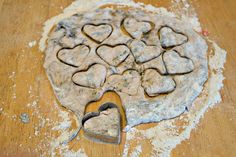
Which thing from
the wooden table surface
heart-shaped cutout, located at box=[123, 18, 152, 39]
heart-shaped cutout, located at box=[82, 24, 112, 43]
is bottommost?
the wooden table surface

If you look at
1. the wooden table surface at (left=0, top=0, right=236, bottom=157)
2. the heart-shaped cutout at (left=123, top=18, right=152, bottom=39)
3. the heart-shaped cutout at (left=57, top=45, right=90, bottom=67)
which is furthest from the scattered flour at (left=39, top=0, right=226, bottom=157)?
the heart-shaped cutout at (left=123, top=18, right=152, bottom=39)

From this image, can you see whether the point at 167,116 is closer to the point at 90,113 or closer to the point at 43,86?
the point at 90,113

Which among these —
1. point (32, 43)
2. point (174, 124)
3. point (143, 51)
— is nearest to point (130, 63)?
point (143, 51)

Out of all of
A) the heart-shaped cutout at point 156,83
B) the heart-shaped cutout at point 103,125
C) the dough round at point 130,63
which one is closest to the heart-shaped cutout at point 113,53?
the dough round at point 130,63

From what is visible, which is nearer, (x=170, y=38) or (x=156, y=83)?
(x=156, y=83)

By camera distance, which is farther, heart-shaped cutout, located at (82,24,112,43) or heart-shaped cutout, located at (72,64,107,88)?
heart-shaped cutout, located at (82,24,112,43)

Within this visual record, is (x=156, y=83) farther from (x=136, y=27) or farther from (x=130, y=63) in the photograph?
(x=136, y=27)

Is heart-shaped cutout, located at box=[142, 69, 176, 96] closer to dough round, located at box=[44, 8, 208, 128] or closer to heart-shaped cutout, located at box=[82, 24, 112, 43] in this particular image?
dough round, located at box=[44, 8, 208, 128]
